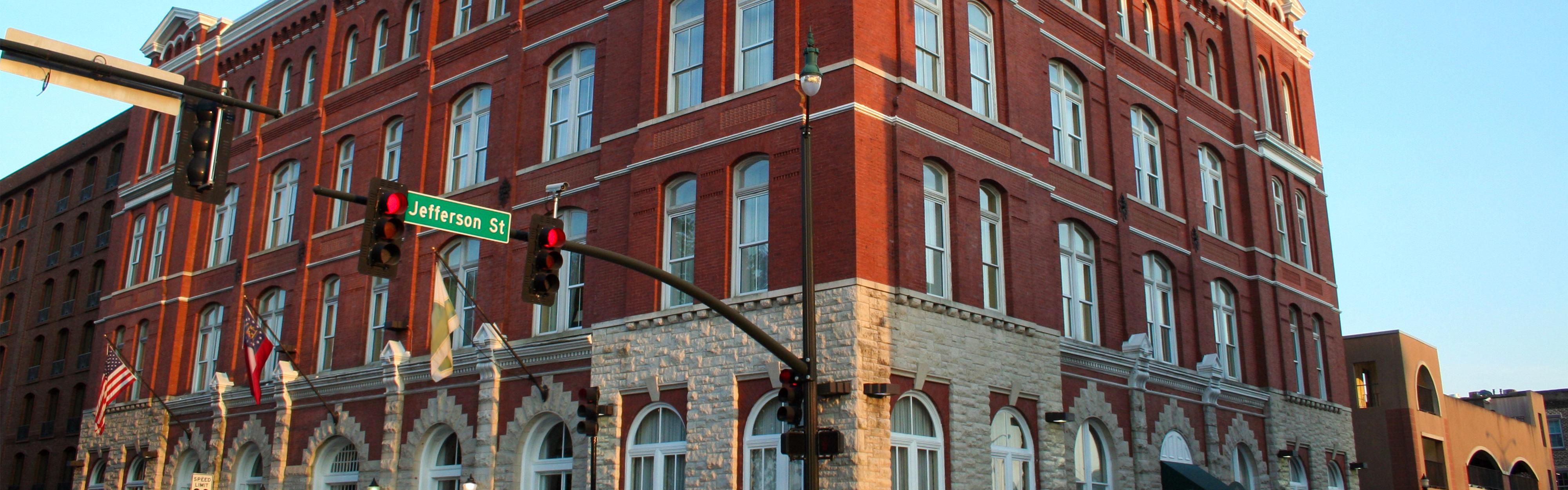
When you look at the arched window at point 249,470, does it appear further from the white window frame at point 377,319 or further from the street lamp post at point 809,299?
the street lamp post at point 809,299

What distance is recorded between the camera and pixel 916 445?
2203 cm

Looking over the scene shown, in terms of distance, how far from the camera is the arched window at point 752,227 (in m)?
23.0

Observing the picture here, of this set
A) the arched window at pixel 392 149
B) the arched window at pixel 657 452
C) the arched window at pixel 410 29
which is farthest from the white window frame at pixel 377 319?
the arched window at pixel 657 452

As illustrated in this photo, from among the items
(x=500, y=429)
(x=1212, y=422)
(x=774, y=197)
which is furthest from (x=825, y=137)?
(x=1212, y=422)

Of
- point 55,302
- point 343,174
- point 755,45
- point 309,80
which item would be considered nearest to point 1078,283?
point 755,45

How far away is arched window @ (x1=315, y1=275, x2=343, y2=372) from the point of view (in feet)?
107

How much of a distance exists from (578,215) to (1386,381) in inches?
1318

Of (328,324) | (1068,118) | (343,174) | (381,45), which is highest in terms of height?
(381,45)

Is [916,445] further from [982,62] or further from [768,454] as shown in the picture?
[982,62]

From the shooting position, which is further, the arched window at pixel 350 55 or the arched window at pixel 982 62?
the arched window at pixel 350 55

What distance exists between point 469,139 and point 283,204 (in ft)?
27.2

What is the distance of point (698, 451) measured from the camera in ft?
74.1

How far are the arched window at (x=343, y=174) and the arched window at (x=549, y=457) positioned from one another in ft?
33.8

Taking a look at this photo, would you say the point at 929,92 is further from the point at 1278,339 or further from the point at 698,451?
the point at 1278,339
